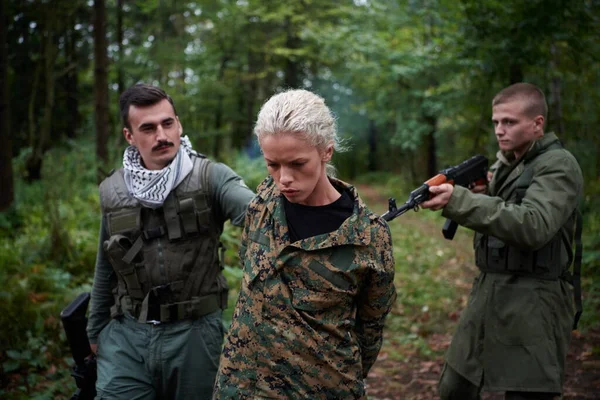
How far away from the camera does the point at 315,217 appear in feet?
6.99

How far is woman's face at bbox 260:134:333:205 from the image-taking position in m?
1.99

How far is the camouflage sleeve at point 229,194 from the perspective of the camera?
109 inches

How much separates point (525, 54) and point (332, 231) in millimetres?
5661

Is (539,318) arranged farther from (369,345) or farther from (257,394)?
(257,394)

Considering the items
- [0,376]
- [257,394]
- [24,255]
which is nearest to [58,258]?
[24,255]

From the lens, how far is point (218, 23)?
20391mm

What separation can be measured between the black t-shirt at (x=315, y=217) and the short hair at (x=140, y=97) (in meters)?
1.18

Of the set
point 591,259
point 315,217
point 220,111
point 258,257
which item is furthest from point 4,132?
point 220,111

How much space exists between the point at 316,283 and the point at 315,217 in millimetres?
263

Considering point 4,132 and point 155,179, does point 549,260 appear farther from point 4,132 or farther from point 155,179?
point 4,132

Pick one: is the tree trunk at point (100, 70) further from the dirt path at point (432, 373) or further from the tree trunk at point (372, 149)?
the tree trunk at point (372, 149)

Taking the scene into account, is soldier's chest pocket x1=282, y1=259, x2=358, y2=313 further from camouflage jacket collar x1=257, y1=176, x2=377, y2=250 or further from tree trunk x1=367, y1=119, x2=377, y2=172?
tree trunk x1=367, y1=119, x2=377, y2=172

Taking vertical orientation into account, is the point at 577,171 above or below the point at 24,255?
above

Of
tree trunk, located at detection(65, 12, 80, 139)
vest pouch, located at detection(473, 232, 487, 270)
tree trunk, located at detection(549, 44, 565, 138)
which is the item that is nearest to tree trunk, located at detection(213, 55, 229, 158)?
tree trunk, located at detection(65, 12, 80, 139)
